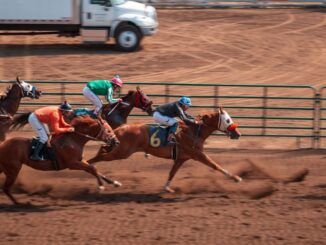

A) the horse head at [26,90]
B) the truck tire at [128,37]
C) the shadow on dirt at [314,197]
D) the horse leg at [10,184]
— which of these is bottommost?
the shadow on dirt at [314,197]

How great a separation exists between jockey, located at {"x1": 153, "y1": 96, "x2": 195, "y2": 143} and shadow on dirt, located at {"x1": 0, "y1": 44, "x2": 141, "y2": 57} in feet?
43.8

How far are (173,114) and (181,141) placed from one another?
1.70 ft

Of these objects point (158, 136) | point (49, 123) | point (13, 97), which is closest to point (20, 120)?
point (49, 123)

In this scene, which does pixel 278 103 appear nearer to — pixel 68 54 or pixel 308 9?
→ pixel 68 54

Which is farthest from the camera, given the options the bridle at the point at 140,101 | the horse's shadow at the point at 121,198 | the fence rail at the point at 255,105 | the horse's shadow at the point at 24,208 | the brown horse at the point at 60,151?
the fence rail at the point at 255,105

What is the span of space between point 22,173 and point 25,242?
390cm

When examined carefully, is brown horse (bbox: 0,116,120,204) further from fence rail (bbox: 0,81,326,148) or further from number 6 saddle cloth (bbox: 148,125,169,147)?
fence rail (bbox: 0,81,326,148)

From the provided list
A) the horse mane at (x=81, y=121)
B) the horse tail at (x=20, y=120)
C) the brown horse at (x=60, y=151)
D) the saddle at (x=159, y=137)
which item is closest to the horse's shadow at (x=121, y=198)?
the brown horse at (x=60, y=151)

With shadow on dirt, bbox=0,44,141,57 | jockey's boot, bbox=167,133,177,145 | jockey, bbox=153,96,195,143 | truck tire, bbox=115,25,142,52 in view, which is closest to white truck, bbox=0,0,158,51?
truck tire, bbox=115,25,142,52

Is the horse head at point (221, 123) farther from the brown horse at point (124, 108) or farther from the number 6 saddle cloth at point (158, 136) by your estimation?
the brown horse at point (124, 108)

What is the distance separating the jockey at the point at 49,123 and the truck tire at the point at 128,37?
46.8ft

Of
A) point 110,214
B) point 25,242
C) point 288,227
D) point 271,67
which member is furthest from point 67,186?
point 271,67

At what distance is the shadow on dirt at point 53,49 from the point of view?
26.9 metres

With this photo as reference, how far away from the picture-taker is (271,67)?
84.1 ft
